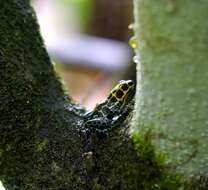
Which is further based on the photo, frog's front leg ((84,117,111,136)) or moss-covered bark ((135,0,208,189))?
frog's front leg ((84,117,111,136))

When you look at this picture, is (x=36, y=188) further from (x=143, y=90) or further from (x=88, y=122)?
(x=143, y=90)

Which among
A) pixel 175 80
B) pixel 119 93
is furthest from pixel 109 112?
pixel 175 80

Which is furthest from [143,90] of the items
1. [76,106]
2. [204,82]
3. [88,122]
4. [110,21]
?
[110,21]

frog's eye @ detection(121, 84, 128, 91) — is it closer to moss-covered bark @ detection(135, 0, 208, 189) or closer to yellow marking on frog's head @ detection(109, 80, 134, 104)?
yellow marking on frog's head @ detection(109, 80, 134, 104)

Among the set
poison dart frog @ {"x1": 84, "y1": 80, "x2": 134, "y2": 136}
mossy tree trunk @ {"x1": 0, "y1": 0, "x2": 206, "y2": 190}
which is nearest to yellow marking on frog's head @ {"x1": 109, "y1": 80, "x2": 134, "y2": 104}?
poison dart frog @ {"x1": 84, "y1": 80, "x2": 134, "y2": 136}

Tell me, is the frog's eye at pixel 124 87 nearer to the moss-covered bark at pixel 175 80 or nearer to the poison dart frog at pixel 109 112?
the poison dart frog at pixel 109 112

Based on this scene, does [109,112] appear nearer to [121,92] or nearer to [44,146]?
[121,92]
